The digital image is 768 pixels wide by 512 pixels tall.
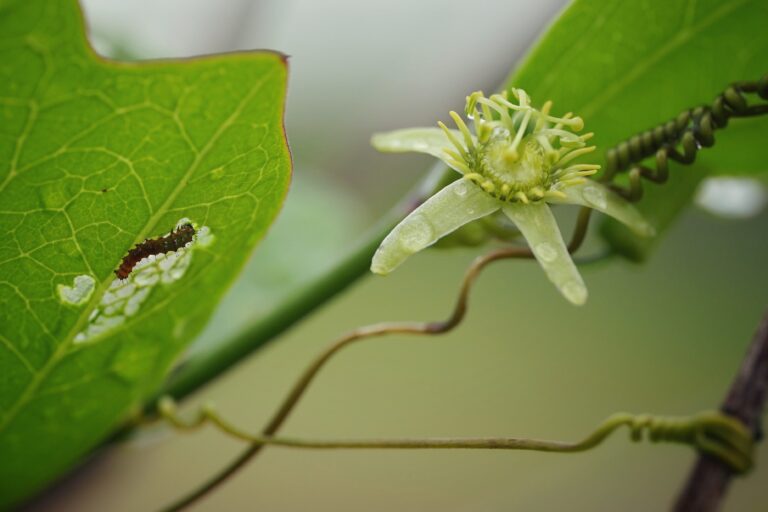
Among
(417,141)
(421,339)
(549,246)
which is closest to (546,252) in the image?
(549,246)

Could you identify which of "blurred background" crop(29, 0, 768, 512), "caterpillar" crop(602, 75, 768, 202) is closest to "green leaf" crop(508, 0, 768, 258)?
"caterpillar" crop(602, 75, 768, 202)

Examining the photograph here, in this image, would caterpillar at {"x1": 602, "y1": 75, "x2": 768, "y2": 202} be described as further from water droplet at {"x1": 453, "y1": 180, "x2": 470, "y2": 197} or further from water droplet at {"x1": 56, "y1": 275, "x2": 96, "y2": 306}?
water droplet at {"x1": 56, "y1": 275, "x2": 96, "y2": 306}

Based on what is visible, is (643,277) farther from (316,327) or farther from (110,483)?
(110,483)

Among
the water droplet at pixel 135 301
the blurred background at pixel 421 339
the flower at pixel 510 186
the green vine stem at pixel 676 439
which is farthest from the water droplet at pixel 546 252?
the blurred background at pixel 421 339

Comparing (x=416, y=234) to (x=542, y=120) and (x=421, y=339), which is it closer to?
(x=542, y=120)

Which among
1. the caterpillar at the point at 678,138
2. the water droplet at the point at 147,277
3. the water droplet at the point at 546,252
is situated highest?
the caterpillar at the point at 678,138

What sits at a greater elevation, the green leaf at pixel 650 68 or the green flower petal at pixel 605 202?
the green leaf at pixel 650 68

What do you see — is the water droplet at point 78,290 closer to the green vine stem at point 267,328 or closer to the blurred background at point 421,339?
the green vine stem at point 267,328
